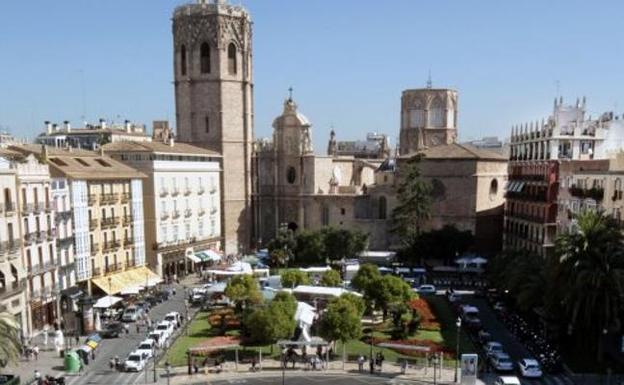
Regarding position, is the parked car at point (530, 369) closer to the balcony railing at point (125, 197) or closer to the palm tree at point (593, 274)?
the palm tree at point (593, 274)

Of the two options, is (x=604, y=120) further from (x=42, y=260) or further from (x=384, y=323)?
(x=42, y=260)

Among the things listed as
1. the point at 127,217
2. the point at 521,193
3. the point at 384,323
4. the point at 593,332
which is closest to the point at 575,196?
the point at 521,193

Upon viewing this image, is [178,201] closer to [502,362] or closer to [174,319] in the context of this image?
[174,319]

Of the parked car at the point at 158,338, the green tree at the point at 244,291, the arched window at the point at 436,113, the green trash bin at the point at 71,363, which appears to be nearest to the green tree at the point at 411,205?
the green tree at the point at 244,291

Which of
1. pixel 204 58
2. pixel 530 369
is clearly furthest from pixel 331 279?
pixel 204 58

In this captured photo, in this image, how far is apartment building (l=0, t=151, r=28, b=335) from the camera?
37.7 metres

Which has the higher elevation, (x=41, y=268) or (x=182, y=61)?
(x=182, y=61)

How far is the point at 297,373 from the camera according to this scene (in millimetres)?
32812

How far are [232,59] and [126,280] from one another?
108 feet

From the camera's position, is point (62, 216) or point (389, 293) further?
point (62, 216)

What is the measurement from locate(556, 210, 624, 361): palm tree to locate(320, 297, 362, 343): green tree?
11746 millimetres

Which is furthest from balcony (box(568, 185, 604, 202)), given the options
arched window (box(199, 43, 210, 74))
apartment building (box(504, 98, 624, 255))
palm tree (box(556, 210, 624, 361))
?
arched window (box(199, 43, 210, 74))

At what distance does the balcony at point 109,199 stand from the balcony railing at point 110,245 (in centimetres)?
346

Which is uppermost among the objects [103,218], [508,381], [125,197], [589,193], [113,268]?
[589,193]
